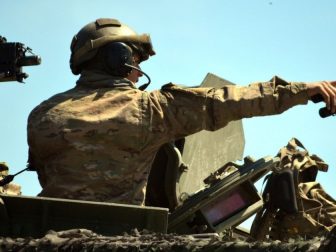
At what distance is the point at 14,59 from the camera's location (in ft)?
67.4

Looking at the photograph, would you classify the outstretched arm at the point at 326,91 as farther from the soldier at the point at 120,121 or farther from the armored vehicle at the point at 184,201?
the armored vehicle at the point at 184,201

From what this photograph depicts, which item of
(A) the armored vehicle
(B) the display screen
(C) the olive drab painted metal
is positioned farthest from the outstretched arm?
(C) the olive drab painted metal

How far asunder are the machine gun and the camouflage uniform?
44.0 ft

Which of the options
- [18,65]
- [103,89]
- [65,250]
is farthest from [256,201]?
[18,65]

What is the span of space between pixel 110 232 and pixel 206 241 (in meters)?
1.25

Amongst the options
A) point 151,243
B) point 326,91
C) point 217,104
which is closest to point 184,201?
point 217,104

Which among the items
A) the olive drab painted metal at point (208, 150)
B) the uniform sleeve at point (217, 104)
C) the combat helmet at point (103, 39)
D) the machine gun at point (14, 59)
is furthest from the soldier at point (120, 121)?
the machine gun at point (14, 59)

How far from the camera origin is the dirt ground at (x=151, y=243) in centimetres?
389

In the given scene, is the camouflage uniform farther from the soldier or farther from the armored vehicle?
the armored vehicle

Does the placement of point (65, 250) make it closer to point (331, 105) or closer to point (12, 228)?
point (12, 228)

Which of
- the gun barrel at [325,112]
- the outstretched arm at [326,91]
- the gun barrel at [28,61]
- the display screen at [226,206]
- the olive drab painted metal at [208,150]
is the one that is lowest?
the gun barrel at [28,61]

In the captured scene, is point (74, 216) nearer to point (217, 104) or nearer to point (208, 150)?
point (217, 104)

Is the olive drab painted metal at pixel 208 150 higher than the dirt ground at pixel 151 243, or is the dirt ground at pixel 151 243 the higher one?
the dirt ground at pixel 151 243

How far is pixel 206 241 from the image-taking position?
423 centimetres
